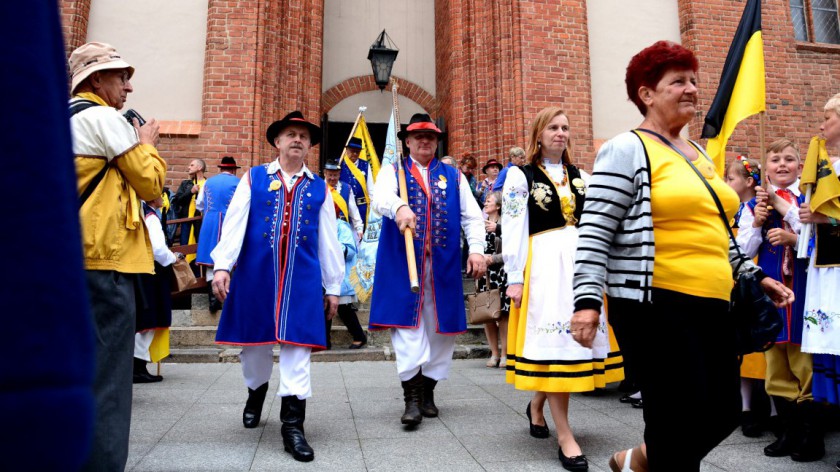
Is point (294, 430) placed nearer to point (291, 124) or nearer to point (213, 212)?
point (291, 124)

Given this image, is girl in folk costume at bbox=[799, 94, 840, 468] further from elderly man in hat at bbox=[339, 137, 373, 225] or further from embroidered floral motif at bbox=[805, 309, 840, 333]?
elderly man in hat at bbox=[339, 137, 373, 225]

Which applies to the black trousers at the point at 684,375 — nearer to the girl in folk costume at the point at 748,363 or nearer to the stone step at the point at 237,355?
the girl in folk costume at the point at 748,363

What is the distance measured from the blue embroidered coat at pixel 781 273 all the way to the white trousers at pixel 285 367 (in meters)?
3.04

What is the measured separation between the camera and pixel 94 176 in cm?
272

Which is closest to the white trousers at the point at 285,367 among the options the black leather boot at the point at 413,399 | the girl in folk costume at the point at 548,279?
the black leather boot at the point at 413,399

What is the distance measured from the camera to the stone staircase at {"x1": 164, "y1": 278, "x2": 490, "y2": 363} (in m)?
7.51

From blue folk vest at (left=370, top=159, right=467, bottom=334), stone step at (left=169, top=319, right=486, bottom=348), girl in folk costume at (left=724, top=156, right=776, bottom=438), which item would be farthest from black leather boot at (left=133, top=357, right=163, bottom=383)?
girl in folk costume at (left=724, top=156, right=776, bottom=438)

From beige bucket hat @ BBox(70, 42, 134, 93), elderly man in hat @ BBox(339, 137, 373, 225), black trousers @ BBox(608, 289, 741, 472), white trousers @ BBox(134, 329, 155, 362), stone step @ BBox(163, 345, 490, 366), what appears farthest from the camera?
elderly man in hat @ BBox(339, 137, 373, 225)

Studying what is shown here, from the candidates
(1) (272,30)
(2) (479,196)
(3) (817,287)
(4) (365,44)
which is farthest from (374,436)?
(4) (365,44)

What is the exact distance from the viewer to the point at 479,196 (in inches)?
389

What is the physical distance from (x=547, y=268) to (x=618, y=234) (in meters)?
1.38

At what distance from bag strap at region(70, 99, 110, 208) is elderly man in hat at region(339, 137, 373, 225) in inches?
231

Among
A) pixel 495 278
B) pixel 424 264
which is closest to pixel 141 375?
pixel 424 264

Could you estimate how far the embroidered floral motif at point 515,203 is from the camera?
3973 mm
